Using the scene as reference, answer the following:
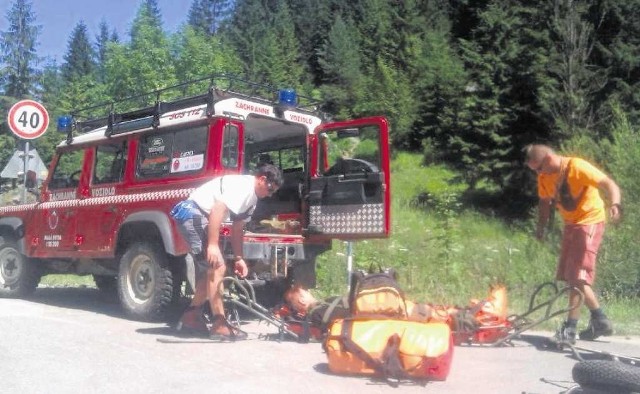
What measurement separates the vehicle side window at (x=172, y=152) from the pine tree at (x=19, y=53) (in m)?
47.4

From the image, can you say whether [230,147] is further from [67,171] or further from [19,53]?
[19,53]

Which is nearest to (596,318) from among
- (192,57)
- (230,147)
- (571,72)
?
(230,147)

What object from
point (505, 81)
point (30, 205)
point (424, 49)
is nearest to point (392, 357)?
point (30, 205)

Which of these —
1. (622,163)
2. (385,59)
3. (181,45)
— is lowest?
(622,163)

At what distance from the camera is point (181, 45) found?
32750mm

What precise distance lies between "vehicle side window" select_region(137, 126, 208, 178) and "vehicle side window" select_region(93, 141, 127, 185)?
0.39 m

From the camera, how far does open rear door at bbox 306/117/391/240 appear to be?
7.95m

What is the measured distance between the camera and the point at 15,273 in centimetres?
1066

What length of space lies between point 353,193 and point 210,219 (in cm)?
177

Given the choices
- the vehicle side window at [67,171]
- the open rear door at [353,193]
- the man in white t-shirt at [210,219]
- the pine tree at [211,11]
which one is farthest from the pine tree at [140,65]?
the pine tree at [211,11]

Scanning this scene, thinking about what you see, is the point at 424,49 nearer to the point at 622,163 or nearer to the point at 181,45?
the point at 181,45

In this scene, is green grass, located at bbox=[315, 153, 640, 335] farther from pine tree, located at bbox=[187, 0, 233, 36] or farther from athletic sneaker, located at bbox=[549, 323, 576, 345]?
pine tree, located at bbox=[187, 0, 233, 36]

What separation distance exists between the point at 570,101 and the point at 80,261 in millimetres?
21888

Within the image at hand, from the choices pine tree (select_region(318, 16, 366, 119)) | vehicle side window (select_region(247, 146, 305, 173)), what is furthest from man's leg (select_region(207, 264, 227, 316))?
pine tree (select_region(318, 16, 366, 119))
